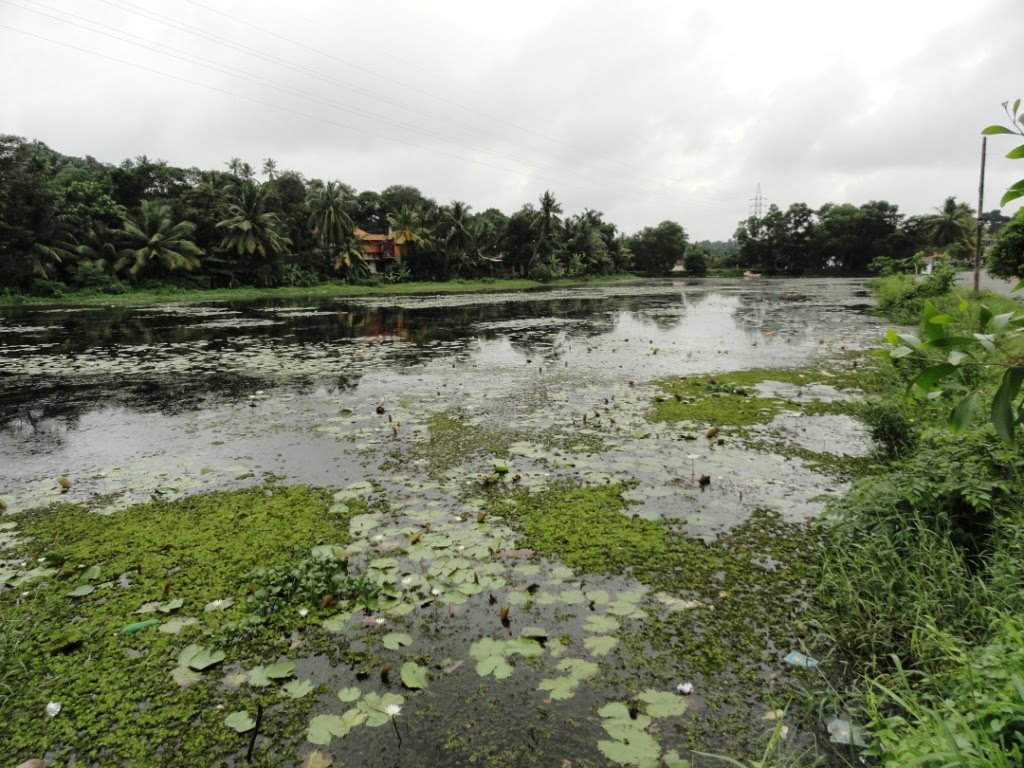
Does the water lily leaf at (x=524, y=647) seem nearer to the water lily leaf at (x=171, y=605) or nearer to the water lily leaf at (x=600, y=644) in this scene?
the water lily leaf at (x=600, y=644)

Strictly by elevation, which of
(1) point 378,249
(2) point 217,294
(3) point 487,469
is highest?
(1) point 378,249

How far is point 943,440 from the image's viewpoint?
418 centimetres

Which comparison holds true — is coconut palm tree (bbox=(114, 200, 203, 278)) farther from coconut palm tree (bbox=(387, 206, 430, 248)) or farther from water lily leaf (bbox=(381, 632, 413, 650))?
water lily leaf (bbox=(381, 632, 413, 650))

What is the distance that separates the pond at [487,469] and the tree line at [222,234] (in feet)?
98.9

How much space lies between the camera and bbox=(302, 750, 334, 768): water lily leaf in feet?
7.37

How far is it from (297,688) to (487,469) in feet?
9.98

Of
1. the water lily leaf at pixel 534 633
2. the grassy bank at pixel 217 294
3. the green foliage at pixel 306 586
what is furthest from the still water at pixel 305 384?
the grassy bank at pixel 217 294

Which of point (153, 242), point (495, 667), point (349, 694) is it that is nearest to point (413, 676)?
point (349, 694)

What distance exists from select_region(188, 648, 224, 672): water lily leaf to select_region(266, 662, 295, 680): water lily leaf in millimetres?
295

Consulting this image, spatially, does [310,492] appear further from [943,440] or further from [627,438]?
[943,440]

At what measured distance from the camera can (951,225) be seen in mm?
67062

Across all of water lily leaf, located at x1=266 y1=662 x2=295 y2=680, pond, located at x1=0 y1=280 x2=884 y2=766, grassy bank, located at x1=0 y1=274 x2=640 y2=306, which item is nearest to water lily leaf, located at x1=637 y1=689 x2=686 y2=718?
pond, located at x1=0 y1=280 x2=884 y2=766

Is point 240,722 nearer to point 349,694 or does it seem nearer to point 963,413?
point 349,694

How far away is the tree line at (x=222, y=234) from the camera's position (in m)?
35.7
